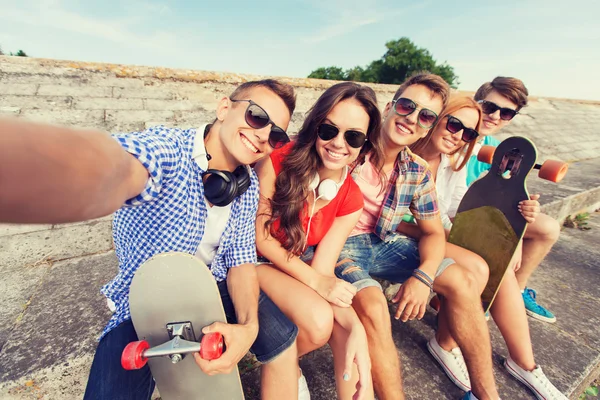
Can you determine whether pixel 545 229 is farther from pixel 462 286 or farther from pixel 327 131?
pixel 327 131

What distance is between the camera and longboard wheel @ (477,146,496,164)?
7.24 feet

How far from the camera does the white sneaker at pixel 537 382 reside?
5.33 ft

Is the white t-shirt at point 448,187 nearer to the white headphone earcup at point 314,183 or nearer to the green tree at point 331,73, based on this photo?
the white headphone earcup at point 314,183

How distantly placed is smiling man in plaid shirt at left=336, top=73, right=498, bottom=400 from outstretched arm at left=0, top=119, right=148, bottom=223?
1284 millimetres

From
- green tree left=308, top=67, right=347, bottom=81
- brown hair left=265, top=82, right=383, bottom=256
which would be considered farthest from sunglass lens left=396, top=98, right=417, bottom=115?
green tree left=308, top=67, right=347, bottom=81

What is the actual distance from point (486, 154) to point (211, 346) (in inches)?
89.5

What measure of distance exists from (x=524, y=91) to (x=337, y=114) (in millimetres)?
2001

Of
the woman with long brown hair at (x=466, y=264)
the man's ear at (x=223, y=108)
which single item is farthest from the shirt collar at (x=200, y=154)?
the woman with long brown hair at (x=466, y=264)

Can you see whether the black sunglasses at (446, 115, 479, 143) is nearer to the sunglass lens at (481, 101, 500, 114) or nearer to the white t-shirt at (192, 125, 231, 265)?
the sunglass lens at (481, 101, 500, 114)

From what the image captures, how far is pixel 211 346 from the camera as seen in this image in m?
1.01

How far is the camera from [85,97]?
10.8ft

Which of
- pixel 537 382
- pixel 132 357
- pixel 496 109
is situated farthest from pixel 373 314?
pixel 496 109

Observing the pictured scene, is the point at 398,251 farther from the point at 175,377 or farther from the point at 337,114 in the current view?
the point at 175,377

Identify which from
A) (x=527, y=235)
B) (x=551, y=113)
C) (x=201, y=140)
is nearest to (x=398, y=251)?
(x=527, y=235)
